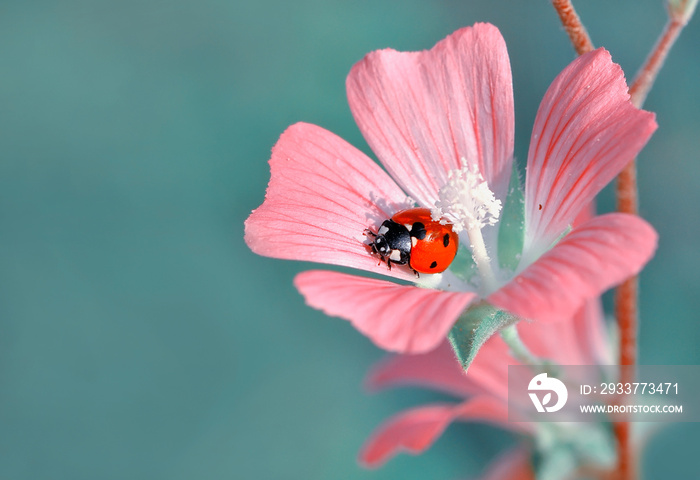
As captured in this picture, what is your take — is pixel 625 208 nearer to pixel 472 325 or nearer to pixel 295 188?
pixel 472 325

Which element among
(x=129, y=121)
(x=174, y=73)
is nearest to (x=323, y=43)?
(x=174, y=73)

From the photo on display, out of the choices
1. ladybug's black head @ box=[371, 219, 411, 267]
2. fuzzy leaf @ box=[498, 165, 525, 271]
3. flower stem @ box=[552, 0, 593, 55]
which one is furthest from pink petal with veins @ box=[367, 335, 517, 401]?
flower stem @ box=[552, 0, 593, 55]

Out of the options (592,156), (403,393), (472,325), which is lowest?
(403,393)

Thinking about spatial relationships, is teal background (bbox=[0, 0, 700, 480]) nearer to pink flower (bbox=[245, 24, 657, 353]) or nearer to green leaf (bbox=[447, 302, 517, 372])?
pink flower (bbox=[245, 24, 657, 353])

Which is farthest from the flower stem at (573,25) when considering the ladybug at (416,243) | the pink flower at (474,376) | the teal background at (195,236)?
the teal background at (195,236)

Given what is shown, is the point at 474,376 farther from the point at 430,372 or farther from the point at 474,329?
the point at 474,329

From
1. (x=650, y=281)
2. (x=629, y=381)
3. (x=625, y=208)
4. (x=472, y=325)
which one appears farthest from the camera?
(x=650, y=281)
